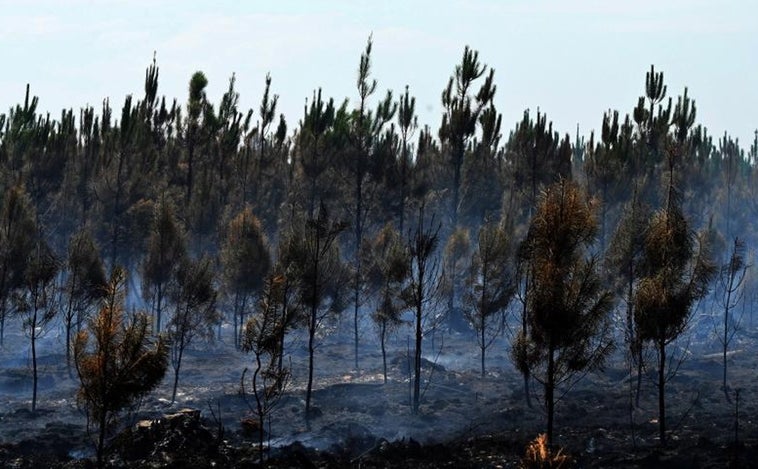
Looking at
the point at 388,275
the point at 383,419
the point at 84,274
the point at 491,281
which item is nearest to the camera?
the point at 383,419

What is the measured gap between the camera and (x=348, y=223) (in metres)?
33.2

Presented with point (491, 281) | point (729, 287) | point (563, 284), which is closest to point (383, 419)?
point (491, 281)

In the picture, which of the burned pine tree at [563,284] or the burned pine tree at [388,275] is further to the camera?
the burned pine tree at [388,275]

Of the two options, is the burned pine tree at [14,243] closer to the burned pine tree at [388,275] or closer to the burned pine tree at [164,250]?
the burned pine tree at [164,250]

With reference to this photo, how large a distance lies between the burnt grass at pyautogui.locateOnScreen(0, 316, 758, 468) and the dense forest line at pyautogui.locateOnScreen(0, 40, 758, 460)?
1.91 metres

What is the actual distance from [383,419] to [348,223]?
7.82 metres

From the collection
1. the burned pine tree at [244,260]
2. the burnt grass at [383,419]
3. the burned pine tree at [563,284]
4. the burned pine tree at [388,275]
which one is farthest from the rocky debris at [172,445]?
the burned pine tree at [244,260]

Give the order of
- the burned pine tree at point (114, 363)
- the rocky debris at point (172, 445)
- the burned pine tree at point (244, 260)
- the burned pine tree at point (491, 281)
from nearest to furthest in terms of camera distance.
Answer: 1. the burned pine tree at point (114, 363)
2. the rocky debris at point (172, 445)
3. the burned pine tree at point (491, 281)
4. the burned pine tree at point (244, 260)

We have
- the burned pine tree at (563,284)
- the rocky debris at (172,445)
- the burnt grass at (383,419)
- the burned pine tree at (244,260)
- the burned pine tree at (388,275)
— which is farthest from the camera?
the burned pine tree at (244,260)

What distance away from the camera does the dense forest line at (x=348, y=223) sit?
103ft

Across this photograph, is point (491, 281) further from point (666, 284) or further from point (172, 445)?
point (172, 445)

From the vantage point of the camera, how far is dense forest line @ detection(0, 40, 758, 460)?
31391 mm

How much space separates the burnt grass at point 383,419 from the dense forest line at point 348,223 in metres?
1.91

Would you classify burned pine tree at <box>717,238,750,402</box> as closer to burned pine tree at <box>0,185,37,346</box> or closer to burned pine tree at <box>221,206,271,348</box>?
burned pine tree at <box>221,206,271,348</box>
